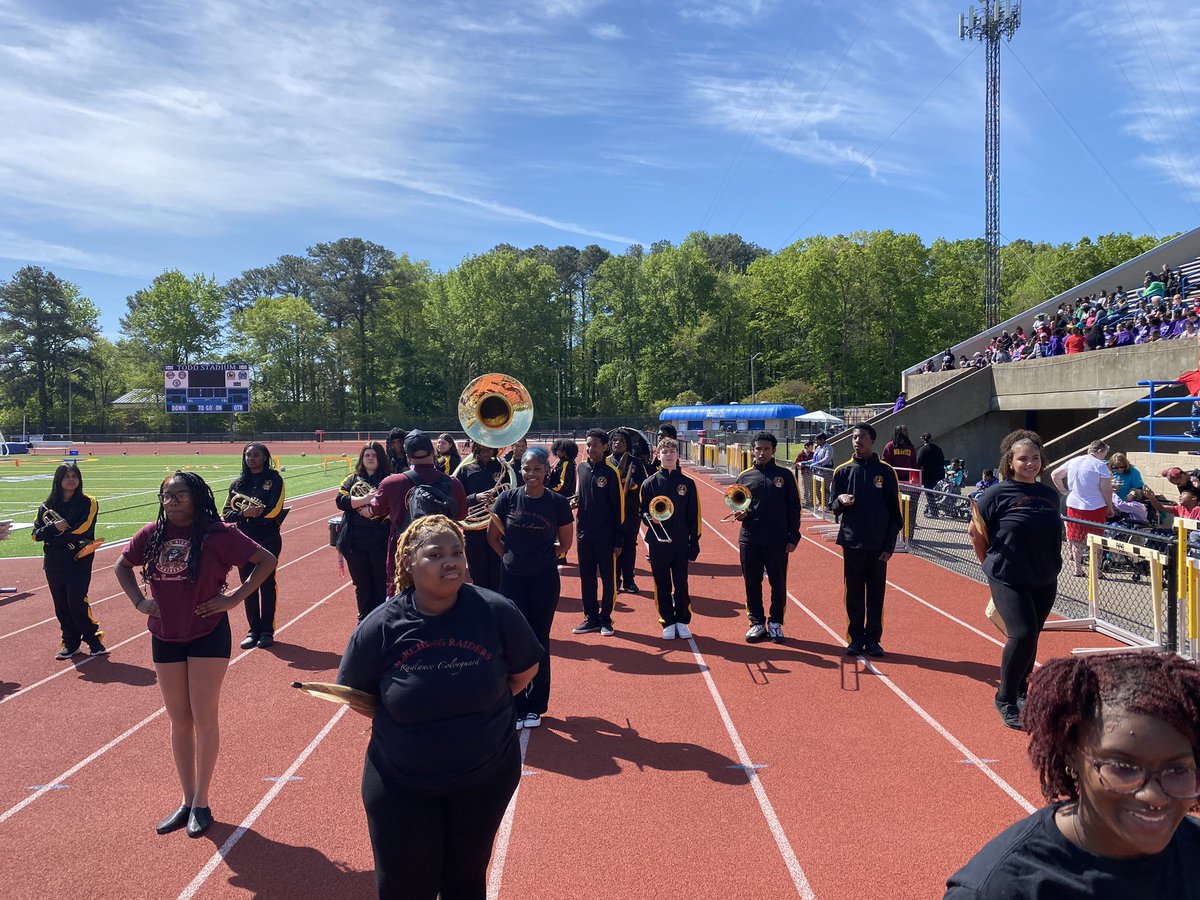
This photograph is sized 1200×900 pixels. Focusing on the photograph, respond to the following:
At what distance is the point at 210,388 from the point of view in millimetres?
53219

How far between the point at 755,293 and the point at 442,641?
216 feet

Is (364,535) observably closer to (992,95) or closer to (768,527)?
(768,527)

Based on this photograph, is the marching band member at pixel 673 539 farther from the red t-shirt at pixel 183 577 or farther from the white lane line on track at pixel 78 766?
the red t-shirt at pixel 183 577

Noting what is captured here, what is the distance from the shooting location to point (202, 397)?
53.2 meters

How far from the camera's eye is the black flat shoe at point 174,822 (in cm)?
414

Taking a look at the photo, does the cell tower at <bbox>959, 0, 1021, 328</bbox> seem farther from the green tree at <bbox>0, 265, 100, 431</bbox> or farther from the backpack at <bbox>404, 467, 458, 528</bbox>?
the green tree at <bbox>0, 265, 100, 431</bbox>

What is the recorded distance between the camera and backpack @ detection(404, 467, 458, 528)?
220 inches

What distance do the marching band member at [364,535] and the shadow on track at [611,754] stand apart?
248cm

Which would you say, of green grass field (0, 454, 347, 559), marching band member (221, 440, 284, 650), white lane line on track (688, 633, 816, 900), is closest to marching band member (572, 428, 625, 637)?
white lane line on track (688, 633, 816, 900)

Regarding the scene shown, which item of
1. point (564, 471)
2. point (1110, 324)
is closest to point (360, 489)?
point (564, 471)

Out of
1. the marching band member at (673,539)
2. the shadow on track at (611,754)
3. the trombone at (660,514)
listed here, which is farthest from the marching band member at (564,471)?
the shadow on track at (611,754)

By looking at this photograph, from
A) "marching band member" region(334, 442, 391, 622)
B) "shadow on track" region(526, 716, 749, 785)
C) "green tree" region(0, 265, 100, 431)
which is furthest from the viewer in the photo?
"green tree" region(0, 265, 100, 431)

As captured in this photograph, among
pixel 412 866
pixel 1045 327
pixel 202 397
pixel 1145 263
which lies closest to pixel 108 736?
pixel 412 866

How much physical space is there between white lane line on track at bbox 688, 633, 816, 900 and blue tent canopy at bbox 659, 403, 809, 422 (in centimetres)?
3699
